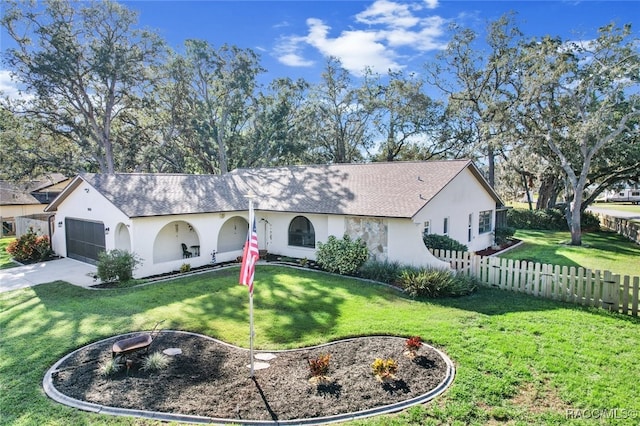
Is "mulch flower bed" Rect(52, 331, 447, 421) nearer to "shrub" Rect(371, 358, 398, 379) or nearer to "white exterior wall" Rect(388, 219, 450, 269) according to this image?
"shrub" Rect(371, 358, 398, 379)

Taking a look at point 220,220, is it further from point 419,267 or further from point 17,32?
point 17,32

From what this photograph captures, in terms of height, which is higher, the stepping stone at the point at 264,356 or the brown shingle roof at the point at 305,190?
the brown shingle roof at the point at 305,190

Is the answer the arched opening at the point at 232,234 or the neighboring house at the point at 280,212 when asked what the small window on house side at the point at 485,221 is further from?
the arched opening at the point at 232,234

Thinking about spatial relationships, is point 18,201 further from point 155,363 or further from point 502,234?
point 502,234

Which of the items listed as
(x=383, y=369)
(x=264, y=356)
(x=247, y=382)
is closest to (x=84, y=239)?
(x=264, y=356)

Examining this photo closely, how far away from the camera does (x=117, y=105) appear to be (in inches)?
1292

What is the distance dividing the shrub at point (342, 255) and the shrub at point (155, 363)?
9321mm

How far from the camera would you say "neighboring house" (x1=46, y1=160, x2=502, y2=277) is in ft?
50.2

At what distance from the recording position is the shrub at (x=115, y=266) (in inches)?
554

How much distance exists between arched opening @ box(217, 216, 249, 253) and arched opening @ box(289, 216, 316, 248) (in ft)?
10.4

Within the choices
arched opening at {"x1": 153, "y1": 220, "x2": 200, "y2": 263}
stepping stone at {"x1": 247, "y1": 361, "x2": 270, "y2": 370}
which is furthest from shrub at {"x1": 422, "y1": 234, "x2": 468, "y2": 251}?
arched opening at {"x1": 153, "y1": 220, "x2": 200, "y2": 263}

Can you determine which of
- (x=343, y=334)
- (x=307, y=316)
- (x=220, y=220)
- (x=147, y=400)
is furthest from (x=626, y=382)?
(x=220, y=220)

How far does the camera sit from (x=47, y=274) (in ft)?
52.9

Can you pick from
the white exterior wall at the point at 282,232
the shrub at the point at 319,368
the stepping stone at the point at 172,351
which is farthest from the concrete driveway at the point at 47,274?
the shrub at the point at 319,368
